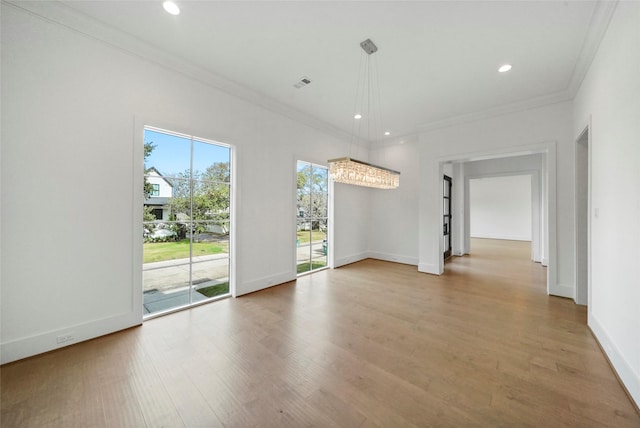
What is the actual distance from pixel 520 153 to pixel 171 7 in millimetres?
5632

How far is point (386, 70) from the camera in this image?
327 centimetres

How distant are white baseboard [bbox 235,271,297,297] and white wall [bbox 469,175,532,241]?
9.83 metres

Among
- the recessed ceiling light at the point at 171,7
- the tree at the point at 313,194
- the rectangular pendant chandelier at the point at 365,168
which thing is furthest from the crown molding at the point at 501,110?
the recessed ceiling light at the point at 171,7

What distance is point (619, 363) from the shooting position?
1.96 meters

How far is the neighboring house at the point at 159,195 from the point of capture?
3.06 metres

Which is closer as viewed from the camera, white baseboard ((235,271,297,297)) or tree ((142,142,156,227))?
tree ((142,142,156,227))

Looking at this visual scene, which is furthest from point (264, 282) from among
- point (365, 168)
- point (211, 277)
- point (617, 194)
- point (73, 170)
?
point (617, 194)

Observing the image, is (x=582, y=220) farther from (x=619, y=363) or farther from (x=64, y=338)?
(x=64, y=338)

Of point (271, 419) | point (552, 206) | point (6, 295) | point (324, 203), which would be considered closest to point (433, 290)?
point (552, 206)

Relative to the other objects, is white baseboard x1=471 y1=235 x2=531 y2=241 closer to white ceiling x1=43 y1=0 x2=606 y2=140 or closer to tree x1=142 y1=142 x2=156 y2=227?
white ceiling x1=43 y1=0 x2=606 y2=140

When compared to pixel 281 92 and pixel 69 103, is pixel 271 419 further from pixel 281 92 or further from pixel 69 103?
pixel 281 92

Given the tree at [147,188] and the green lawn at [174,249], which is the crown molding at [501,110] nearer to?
the green lawn at [174,249]

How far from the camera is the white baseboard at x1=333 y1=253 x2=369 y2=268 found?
5.73 m

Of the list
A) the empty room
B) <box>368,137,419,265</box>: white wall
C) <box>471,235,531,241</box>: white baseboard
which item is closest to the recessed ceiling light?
the empty room
